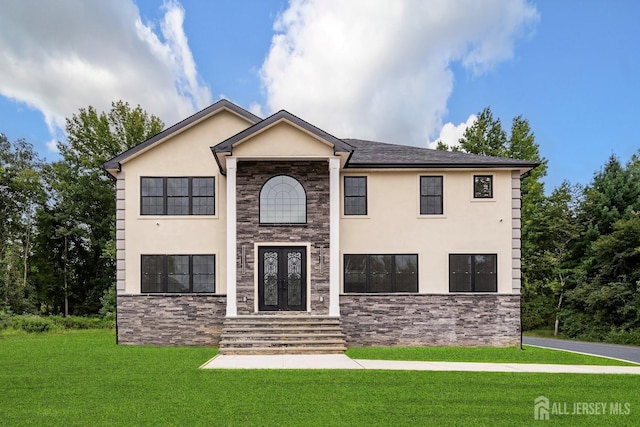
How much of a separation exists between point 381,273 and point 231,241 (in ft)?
16.4

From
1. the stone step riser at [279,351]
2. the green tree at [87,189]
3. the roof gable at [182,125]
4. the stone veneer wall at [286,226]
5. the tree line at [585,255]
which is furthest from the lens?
the green tree at [87,189]

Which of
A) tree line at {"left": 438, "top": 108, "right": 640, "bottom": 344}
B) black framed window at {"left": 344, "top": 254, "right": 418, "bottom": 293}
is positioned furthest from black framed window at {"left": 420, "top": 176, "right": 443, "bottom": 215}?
tree line at {"left": 438, "top": 108, "right": 640, "bottom": 344}

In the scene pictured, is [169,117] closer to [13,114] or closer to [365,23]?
[13,114]

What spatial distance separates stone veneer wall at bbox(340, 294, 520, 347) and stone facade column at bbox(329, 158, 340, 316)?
957 mm

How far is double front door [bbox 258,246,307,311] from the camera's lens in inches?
631

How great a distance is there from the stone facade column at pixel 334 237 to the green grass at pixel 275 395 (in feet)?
15.6

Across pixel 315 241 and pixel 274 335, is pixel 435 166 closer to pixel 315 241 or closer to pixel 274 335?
pixel 315 241

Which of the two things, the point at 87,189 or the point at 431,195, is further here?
the point at 87,189

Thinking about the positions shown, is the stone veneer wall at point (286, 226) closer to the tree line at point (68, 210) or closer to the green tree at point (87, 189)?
the tree line at point (68, 210)

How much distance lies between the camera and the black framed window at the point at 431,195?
16797mm

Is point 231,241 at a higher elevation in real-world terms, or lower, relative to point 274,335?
higher

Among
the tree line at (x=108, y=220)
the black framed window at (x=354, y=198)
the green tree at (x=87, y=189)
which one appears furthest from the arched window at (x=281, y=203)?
the green tree at (x=87, y=189)

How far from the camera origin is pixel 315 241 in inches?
634

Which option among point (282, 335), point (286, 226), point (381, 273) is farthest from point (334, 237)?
point (282, 335)
